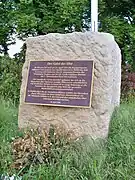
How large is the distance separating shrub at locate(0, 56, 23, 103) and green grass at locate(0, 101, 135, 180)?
10.9 feet

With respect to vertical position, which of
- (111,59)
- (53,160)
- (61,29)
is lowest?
(53,160)

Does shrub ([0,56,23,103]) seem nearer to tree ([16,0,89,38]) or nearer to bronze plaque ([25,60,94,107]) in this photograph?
tree ([16,0,89,38])

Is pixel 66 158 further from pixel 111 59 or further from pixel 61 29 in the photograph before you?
pixel 61 29

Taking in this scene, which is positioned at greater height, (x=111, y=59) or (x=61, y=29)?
(x=61, y=29)

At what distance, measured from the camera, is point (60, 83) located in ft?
14.1

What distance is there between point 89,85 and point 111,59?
0.42 meters

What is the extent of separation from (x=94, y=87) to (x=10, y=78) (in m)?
4.05

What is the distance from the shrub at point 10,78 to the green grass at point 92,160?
333cm

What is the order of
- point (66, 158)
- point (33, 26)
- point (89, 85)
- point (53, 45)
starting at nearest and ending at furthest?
point (66, 158)
point (89, 85)
point (53, 45)
point (33, 26)

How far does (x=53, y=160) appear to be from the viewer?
3.59 m

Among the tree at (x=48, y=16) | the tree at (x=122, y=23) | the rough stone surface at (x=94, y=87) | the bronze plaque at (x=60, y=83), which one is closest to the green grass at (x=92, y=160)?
the rough stone surface at (x=94, y=87)

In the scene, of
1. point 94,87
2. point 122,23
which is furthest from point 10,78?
point 94,87

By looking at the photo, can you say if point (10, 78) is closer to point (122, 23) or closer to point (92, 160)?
point (122, 23)

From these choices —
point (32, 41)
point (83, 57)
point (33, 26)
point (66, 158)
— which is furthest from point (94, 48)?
point (33, 26)
